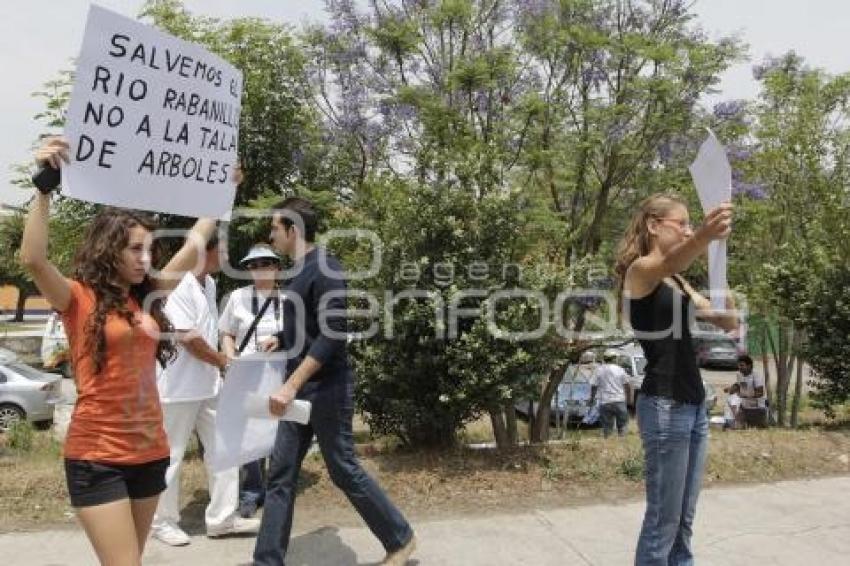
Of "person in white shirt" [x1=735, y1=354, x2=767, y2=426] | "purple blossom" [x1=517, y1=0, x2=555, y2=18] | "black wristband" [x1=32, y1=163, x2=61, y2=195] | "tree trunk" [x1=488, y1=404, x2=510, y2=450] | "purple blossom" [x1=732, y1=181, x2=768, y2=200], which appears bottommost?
"tree trunk" [x1=488, y1=404, x2=510, y2=450]

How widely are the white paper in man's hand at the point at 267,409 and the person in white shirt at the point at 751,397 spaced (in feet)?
30.4

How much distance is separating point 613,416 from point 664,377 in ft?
31.9

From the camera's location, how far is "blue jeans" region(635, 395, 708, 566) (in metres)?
3.47

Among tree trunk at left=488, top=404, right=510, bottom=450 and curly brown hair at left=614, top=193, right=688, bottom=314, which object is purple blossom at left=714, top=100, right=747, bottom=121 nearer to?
tree trunk at left=488, top=404, right=510, bottom=450

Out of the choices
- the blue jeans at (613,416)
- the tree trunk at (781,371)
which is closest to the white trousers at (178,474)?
the blue jeans at (613,416)

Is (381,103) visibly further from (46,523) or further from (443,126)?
(46,523)

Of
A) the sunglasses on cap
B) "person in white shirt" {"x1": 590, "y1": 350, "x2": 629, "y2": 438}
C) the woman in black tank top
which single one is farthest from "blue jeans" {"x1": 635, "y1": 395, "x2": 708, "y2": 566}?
"person in white shirt" {"x1": 590, "y1": 350, "x2": 629, "y2": 438}

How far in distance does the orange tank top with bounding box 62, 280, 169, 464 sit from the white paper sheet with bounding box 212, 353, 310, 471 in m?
1.24

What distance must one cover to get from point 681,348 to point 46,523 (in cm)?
394

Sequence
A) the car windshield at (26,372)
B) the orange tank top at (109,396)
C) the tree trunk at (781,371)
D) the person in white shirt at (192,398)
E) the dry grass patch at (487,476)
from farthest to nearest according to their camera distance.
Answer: the car windshield at (26,372) → the tree trunk at (781,371) → the dry grass patch at (487,476) → the person in white shirt at (192,398) → the orange tank top at (109,396)

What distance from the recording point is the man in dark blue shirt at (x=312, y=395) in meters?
4.07

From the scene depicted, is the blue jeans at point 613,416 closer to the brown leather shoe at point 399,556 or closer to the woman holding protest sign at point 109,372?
the brown leather shoe at point 399,556

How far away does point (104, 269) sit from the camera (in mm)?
3043

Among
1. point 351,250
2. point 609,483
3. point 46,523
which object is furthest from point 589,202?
point 46,523
